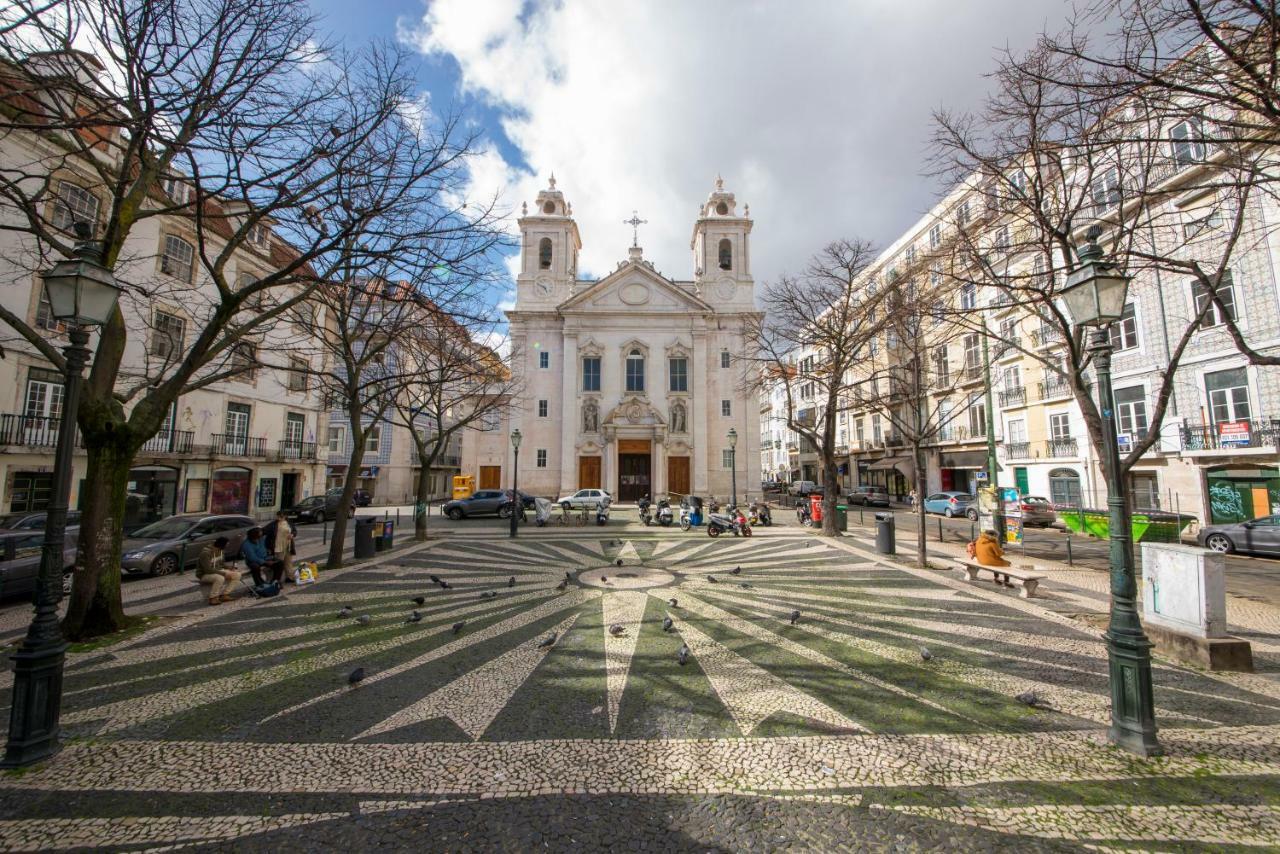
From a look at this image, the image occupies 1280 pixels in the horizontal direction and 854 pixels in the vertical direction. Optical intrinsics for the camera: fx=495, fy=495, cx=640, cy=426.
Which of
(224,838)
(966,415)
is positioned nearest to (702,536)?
(224,838)

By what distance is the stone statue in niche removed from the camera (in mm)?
36062

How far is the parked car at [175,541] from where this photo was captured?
11266 millimetres

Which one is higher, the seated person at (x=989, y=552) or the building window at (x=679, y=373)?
the building window at (x=679, y=373)

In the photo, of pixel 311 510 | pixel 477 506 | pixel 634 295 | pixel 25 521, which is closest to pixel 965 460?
pixel 634 295

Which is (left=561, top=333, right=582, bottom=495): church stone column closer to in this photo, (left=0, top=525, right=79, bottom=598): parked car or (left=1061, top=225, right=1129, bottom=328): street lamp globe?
(left=0, top=525, right=79, bottom=598): parked car

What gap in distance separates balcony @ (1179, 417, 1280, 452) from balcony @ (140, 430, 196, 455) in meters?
40.8

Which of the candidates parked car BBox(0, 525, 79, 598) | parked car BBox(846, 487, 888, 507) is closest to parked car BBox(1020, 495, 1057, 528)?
parked car BBox(846, 487, 888, 507)

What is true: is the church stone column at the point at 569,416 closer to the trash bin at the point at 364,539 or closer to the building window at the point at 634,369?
the building window at the point at 634,369

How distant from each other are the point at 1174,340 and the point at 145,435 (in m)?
31.2

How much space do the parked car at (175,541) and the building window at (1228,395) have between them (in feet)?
107

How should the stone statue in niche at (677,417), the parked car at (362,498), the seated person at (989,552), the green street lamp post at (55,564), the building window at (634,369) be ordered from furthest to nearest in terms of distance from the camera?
the building window at (634,369)
the stone statue in niche at (677,417)
the parked car at (362,498)
the seated person at (989,552)
the green street lamp post at (55,564)

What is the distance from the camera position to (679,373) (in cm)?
3684

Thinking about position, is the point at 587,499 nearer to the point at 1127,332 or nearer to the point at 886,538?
the point at 886,538

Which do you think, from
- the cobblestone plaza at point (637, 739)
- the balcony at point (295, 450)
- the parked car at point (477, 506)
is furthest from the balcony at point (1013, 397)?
the balcony at point (295, 450)
